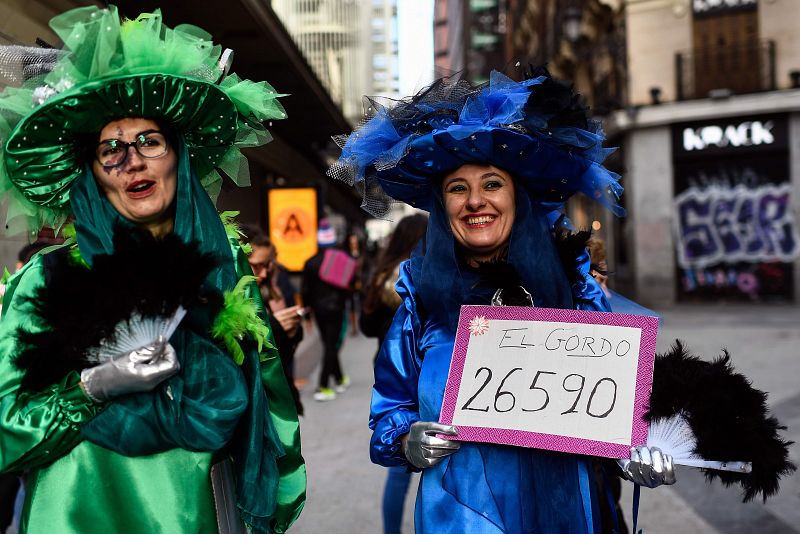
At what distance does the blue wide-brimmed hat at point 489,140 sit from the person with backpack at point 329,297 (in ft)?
18.6

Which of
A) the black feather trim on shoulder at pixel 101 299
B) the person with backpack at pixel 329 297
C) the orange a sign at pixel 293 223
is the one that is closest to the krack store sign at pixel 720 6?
the orange a sign at pixel 293 223

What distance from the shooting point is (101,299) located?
Answer: 73.4 inches

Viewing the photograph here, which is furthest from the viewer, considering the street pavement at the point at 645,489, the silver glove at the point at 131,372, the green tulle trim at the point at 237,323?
the street pavement at the point at 645,489

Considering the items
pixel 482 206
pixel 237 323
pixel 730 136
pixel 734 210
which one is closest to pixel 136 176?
pixel 237 323

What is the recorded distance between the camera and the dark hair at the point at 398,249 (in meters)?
4.61

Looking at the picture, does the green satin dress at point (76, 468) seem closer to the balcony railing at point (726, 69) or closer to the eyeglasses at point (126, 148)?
the eyeglasses at point (126, 148)

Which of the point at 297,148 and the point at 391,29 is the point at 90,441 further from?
the point at 391,29

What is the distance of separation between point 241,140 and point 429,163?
59cm

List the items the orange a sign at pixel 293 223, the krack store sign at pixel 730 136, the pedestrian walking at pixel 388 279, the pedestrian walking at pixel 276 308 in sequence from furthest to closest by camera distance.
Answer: the krack store sign at pixel 730 136 < the orange a sign at pixel 293 223 < the pedestrian walking at pixel 388 279 < the pedestrian walking at pixel 276 308

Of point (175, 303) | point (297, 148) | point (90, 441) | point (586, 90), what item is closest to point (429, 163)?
point (175, 303)

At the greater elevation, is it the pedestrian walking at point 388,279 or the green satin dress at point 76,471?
the pedestrian walking at point 388,279

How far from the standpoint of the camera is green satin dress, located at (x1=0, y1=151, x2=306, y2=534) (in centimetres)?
186

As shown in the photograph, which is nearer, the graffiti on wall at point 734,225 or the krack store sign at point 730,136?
the krack store sign at point 730,136

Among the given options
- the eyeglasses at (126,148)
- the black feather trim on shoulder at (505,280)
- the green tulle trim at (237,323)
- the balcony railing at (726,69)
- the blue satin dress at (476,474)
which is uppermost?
the balcony railing at (726,69)
